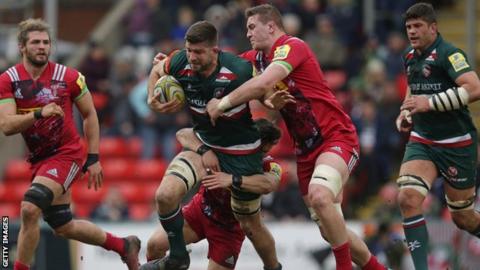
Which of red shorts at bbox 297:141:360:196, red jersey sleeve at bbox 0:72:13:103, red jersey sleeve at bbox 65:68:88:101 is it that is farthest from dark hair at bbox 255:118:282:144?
red jersey sleeve at bbox 0:72:13:103

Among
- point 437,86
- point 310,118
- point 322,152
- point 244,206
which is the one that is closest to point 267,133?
point 310,118

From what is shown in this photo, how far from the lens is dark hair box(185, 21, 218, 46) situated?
512 inches

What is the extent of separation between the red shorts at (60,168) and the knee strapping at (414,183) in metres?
3.41

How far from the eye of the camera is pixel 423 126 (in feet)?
45.6

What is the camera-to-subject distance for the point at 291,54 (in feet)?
43.0

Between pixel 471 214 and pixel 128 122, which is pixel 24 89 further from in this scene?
pixel 128 122

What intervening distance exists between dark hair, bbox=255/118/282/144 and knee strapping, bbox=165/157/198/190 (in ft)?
2.79

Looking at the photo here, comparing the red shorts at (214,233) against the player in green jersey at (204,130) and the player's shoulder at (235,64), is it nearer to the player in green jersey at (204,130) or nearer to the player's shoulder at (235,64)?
the player in green jersey at (204,130)

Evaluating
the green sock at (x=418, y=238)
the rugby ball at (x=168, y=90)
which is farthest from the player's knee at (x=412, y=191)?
the rugby ball at (x=168, y=90)

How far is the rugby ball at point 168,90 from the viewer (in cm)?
1328

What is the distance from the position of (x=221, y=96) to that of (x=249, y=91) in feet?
1.74

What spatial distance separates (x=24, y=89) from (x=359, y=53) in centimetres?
1043

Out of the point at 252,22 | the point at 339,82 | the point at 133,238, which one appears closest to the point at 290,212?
the point at 339,82

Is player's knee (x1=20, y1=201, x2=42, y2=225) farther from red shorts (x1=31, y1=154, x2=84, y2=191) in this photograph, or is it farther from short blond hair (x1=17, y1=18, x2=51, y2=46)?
short blond hair (x1=17, y1=18, x2=51, y2=46)
